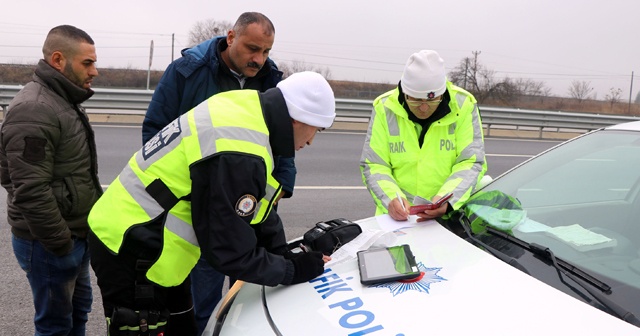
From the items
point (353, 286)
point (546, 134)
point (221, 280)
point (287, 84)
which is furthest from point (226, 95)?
point (546, 134)

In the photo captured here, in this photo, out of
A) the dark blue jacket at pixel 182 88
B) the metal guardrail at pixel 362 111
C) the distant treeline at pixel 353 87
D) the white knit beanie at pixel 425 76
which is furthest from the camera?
the distant treeline at pixel 353 87

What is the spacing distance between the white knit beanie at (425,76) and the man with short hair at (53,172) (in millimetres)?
1524

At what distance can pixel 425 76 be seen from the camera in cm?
250

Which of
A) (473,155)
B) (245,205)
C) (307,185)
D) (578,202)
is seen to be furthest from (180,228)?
(307,185)

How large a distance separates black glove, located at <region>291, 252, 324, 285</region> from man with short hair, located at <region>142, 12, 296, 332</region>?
2.78ft

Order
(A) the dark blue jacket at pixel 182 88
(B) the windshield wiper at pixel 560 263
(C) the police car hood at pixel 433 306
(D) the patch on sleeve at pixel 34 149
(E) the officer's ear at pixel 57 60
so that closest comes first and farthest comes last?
(C) the police car hood at pixel 433 306, (B) the windshield wiper at pixel 560 263, (D) the patch on sleeve at pixel 34 149, (E) the officer's ear at pixel 57 60, (A) the dark blue jacket at pixel 182 88

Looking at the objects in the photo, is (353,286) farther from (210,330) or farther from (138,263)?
(138,263)

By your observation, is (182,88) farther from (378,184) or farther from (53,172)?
(378,184)

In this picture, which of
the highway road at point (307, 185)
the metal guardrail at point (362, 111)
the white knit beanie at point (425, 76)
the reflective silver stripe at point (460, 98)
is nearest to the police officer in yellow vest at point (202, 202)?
the white knit beanie at point (425, 76)

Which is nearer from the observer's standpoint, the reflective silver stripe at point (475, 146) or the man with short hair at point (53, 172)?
the man with short hair at point (53, 172)

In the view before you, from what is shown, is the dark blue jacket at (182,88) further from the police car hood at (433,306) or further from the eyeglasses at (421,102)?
the police car hood at (433,306)

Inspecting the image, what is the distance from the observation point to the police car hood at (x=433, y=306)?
1.44 meters

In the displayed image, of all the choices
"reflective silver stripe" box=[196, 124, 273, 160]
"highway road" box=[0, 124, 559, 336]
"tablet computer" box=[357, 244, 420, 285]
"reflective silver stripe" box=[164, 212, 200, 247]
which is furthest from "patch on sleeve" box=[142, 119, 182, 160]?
"highway road" box=[0, 124, 559, 336]

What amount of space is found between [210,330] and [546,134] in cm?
1671
